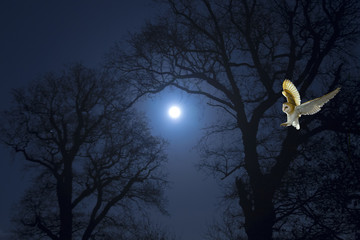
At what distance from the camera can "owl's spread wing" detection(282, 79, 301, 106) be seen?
2.40 metres

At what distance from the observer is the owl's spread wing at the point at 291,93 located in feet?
7.87

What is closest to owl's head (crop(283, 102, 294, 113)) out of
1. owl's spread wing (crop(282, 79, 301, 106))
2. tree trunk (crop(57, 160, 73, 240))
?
owl's spread wing (crop(282, 79, 301, 106))

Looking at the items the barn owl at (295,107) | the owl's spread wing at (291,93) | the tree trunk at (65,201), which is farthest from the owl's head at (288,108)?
the tree trunk at (65,201)

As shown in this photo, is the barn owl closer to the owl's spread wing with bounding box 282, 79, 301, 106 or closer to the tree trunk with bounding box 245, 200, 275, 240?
the owl's spread wing with bounding box 282, 79, 301, 106

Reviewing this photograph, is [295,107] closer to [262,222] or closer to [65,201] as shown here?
[262,222]

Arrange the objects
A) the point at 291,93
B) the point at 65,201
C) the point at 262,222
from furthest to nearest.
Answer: the point at 65,201 → the point at 262,222 → the point at 291,93

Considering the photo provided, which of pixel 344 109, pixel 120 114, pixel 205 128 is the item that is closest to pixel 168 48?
pixel 205 128

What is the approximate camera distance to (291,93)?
245 centimetres

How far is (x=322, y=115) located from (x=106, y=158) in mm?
9834

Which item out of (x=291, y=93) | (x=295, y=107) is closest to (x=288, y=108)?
(x=295, y=107)

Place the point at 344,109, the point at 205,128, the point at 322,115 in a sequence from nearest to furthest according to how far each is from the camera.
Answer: the point at 344,109 → the point at 322,115 → the point at 205,128

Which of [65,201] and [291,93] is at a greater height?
[65,201]

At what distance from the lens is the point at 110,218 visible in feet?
48.0

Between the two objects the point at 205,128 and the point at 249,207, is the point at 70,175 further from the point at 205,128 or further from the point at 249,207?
the point at 249,207
